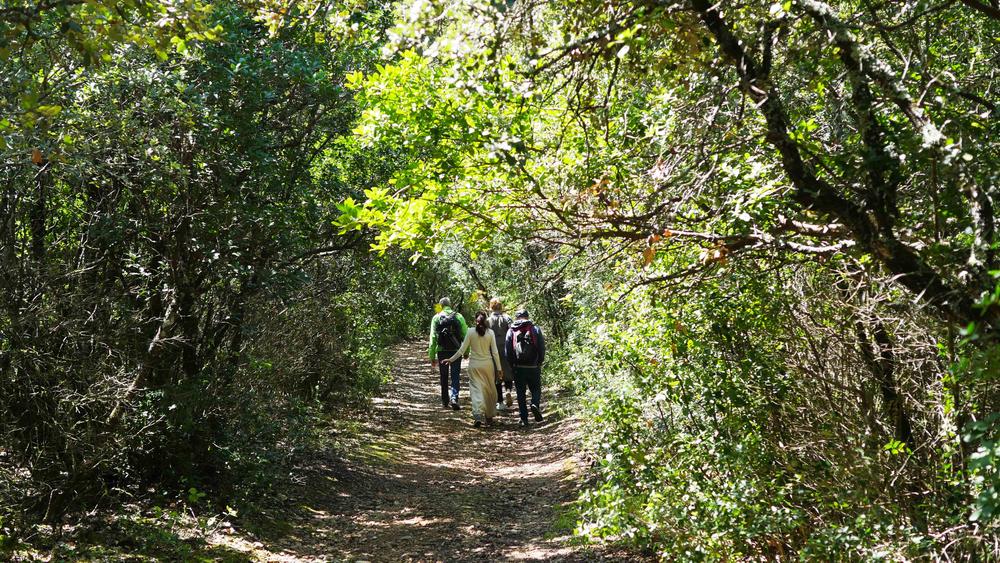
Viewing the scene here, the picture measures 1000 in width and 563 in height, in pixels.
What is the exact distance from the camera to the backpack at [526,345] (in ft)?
42.1

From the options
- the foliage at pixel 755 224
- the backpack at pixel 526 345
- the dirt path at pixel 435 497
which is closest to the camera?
the foliage at pixel 755 224

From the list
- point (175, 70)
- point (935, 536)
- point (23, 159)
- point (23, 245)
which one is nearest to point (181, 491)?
point (23, 245)

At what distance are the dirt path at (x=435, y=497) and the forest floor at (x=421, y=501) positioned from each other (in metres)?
0.02

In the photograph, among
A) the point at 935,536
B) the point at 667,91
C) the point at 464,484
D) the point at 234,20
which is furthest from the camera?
the point at 464,484

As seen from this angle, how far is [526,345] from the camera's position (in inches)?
506

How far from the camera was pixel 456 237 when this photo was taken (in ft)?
18.3

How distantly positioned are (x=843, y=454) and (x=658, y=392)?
1595mm

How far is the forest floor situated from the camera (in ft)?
22.9

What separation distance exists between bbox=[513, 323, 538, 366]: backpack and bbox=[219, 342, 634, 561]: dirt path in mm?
1213

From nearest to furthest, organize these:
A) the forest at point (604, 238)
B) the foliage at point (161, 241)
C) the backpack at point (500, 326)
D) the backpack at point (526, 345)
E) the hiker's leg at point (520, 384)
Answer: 1. the forest at point (604, 238)
2. the foliage at point (161, 241)
3. the backpack at point (526, 345)
4. the hiker's leg at point (520, 384)
5. the backpack at point (500, 326)

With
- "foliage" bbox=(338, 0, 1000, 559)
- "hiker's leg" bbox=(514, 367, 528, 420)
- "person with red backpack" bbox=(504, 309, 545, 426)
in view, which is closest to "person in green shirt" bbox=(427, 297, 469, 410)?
"person with red backpack" bbox=(504, 309, 545, 426)

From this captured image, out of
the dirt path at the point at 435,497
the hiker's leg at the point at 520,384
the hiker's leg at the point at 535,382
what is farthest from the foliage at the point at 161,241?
the hiker's leg at the point at 535,382

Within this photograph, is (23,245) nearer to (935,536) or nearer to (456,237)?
(456,237)

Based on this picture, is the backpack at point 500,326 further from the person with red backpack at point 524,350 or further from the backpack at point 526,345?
the backpack at point 526,345
